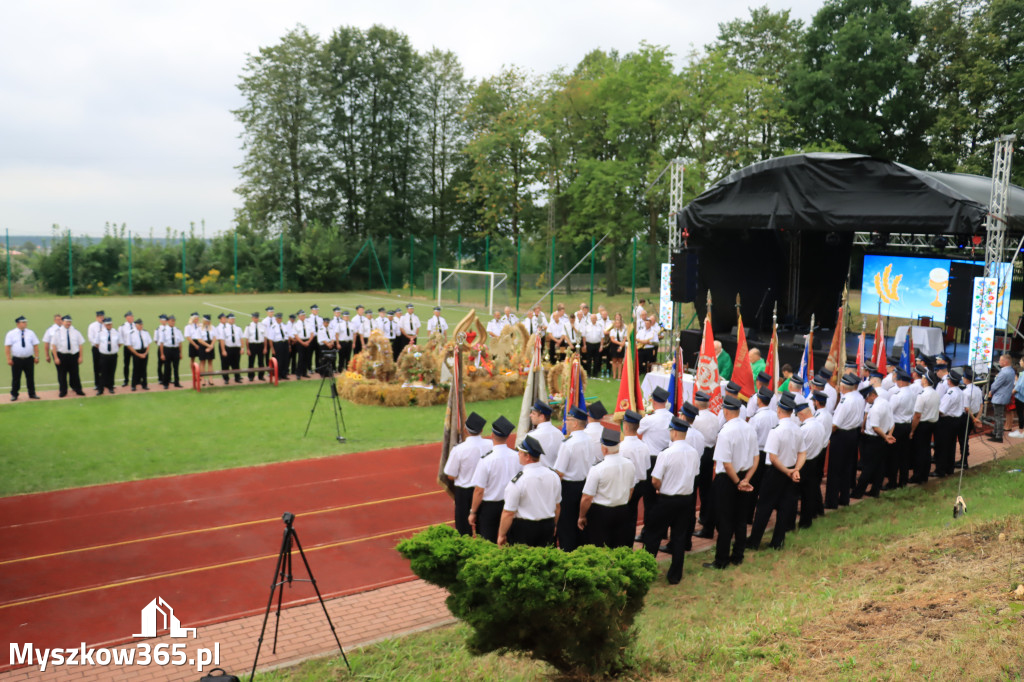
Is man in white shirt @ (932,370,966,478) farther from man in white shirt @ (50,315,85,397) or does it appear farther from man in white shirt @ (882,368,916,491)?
man in white shirt @ (50,315,85,397)

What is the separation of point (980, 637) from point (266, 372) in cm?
1603

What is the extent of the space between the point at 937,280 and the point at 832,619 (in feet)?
52.7

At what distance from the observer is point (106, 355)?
1608 cm

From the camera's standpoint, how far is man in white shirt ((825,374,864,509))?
9898mm

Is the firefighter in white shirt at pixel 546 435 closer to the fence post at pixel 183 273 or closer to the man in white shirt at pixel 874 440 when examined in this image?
the man in white shirt at pixel 874 440

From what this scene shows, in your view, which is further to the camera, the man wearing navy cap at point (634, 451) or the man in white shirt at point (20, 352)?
the man in white shirt at point (20, 352)

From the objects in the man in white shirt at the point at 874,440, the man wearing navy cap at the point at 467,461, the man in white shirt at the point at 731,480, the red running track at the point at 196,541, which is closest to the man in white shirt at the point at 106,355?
the red running track at the point at 196,541

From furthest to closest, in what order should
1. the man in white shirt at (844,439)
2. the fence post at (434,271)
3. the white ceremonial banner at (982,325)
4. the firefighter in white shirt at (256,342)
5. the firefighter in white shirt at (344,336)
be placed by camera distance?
the fence post at (434,271)
the firefighter in white shirt at (344,336)
the firefighter in white shirt at (256,342)
the white ceremonial banner at (982,325)
the man in white shirt at (844,439)

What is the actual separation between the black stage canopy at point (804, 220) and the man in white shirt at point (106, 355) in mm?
12964

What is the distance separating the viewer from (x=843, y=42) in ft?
113

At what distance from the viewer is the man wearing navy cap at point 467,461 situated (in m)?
7.75

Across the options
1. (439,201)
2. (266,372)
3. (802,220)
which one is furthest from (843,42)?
(266,372)

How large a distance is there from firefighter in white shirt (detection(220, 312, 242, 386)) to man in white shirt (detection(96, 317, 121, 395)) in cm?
224

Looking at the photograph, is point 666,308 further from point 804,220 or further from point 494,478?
point 494,478
